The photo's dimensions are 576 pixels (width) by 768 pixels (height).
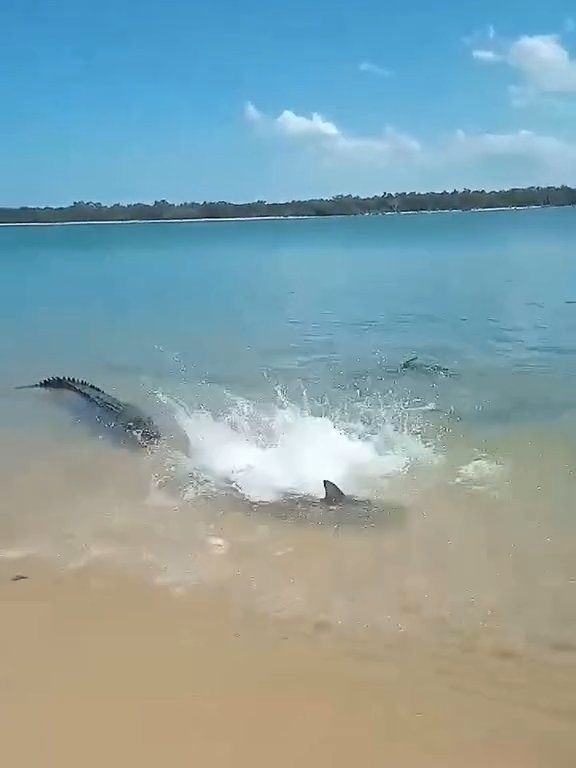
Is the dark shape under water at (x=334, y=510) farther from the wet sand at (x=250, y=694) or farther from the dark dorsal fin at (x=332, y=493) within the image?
the wet sand at (x=250, y=694)

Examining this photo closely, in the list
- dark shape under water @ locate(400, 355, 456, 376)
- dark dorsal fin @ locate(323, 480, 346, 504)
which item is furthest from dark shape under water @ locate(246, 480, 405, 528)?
dark shape under water @ locate(400, 355, 456, 376)

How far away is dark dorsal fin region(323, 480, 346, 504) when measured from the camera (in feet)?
27.8

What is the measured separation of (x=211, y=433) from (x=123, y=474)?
1.81 m

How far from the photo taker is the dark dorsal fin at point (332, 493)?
847 centimetres

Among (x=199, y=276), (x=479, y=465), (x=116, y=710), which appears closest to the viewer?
(x=116, y=710)

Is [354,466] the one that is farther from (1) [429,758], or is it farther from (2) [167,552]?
(1) [429,758]

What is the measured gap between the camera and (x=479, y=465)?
32.2 ft

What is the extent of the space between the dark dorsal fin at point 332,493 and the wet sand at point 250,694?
7.64ft

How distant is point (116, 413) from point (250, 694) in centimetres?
775

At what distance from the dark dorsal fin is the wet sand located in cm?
233

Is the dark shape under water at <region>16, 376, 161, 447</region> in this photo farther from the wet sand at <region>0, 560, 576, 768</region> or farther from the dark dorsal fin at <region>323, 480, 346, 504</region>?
the wet sand at <region>0, 560, 576, 768</region>

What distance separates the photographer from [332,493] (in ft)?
28.0

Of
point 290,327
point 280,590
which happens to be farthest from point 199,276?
point 280,590

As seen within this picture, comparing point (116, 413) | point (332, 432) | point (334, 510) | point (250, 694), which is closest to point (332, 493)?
point (334, 510)
